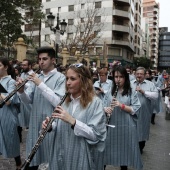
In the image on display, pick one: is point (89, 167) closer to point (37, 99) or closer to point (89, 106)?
point (89, 106)

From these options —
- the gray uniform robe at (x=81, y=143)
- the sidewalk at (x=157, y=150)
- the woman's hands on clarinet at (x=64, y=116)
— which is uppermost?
the woman's hands on clarinet at (x=64, y=116)

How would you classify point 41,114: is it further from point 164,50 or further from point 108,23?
point 164,50

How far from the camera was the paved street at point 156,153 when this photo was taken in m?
5.83

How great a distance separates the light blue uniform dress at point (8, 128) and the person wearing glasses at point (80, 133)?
196 centimetres

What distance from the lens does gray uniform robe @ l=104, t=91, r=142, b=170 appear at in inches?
191

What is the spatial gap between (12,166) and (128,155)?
6.91 feet

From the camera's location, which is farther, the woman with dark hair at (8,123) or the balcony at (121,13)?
the balcony at (121,13)

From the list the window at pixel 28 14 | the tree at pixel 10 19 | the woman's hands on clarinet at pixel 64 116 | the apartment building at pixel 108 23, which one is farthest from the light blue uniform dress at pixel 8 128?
the apartment building at pixel 108 23

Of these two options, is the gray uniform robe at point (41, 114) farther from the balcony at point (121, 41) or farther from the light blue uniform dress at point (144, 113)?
the balcony at point (121, 41)

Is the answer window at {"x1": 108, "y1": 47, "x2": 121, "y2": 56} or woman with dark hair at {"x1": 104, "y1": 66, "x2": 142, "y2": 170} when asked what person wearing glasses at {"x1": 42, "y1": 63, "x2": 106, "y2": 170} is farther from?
window at {"x1": 108, "y1": 47, "x2": 121, "y2": 56}

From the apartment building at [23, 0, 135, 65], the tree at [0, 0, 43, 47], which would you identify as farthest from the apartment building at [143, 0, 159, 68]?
the tree at [0, 0, 43, 47]

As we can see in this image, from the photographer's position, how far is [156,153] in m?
7.07

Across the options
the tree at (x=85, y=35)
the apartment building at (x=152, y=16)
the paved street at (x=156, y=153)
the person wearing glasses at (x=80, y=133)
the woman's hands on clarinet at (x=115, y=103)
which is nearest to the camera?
the person wearing glasses at (x=80, y=133)

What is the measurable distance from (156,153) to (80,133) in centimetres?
468
